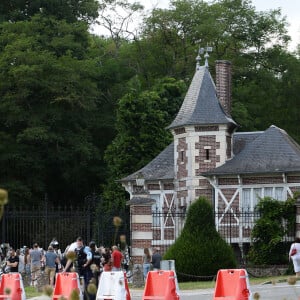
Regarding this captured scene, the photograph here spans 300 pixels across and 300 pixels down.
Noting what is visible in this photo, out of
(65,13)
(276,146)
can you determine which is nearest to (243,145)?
(276,146)

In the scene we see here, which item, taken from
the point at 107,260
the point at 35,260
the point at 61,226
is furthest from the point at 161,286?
the point at 61,226

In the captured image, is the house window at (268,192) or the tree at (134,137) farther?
the tree at (134,137)

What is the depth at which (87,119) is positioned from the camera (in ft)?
201

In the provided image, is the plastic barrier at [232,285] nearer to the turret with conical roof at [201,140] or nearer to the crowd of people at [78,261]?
the crowd of people at [78,261]

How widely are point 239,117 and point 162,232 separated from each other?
59.3 feet

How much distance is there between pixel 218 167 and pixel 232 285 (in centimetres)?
2547

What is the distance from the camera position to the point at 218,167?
45.2m

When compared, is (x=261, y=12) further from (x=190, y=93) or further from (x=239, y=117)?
(x=190, y=93)

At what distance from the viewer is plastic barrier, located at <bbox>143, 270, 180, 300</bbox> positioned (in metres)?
19.8

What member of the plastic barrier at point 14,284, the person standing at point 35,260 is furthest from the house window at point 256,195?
the plastic barrier at point 14,284

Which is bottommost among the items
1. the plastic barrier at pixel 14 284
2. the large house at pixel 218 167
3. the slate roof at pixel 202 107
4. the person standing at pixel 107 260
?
the plastic barrier at pixel 14 284

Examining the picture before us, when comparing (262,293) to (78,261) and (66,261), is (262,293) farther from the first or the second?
(66,261)

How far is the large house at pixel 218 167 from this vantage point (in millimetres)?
43188

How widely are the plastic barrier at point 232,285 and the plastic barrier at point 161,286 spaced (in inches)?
31.2
